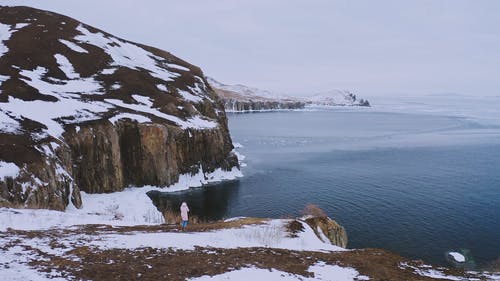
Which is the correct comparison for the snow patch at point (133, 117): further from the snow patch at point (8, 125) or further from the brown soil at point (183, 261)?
the brown soil at point (183, 261)

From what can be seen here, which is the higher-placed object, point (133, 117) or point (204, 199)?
point (133, 117)

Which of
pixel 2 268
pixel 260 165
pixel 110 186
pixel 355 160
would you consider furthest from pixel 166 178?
pixel 2 268

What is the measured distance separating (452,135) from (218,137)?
77.8 meters

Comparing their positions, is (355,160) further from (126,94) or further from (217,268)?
(217,268)

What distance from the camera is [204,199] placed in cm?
5091

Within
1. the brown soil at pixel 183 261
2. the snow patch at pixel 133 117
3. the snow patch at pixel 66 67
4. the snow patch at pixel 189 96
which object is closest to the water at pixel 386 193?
the snow patch at pixel 133 117

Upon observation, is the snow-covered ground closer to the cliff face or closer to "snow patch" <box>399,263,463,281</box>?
"snow patch" <box>399,263,463,281</box>

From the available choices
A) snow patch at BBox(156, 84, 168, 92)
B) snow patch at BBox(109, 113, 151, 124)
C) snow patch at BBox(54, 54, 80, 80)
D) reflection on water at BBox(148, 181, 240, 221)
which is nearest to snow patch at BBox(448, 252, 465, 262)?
reflection on water at BBox(148, 181, 240, 221)

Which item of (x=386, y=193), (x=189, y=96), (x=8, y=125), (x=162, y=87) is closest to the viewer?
(x=8, y=125)

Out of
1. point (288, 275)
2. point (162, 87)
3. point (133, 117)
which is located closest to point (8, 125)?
point (133, 117)

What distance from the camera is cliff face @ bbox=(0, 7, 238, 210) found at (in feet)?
113

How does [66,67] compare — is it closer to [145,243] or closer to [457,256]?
[145,243]

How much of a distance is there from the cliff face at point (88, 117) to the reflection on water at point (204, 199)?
11.8 ft

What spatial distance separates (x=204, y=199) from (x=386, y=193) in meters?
24.1
